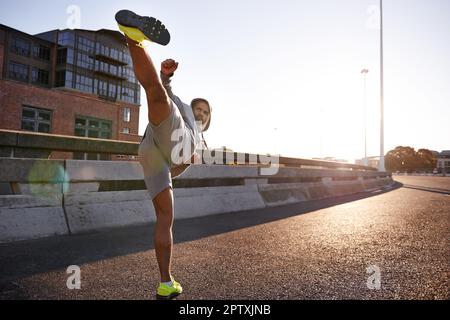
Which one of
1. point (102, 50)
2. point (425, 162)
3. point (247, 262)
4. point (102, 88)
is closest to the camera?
point (247, 262)

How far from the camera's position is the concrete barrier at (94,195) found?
367cm

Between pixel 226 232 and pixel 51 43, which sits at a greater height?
pixel 51 43

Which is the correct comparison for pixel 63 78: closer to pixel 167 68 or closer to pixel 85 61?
pixel 85 61

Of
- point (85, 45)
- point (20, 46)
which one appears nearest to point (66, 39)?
point (85, 45)

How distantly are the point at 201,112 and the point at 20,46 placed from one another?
1982 inches

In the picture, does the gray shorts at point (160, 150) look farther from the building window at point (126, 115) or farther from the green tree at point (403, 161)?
the green tree at point (403, 161)

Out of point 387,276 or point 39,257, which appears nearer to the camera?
point 387,276

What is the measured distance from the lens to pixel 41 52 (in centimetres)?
4694

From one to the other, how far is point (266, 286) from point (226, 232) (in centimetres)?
208

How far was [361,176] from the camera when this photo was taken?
14516mm

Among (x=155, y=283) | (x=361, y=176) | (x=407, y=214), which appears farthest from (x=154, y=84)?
(x=361, y=176)

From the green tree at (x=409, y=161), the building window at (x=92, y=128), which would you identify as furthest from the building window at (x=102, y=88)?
the green tree at (x=409, y=161)

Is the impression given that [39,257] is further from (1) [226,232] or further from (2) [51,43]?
(2) [51,43]

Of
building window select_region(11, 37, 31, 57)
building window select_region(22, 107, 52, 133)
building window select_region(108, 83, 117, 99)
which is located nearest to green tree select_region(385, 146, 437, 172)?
building window select_region(108, 83, 117, 99)
